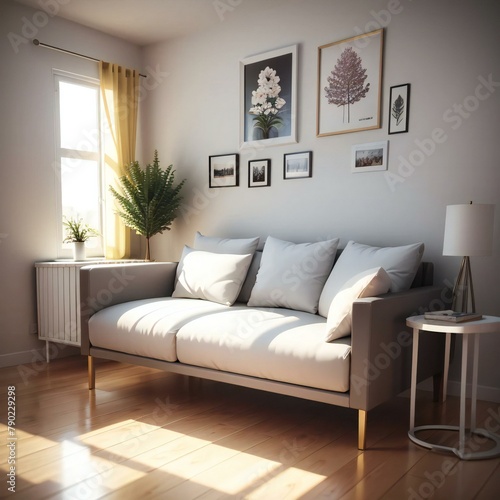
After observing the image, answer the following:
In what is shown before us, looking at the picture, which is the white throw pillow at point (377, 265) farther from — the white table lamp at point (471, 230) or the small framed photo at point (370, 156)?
the small framed photo at point (370, 156)

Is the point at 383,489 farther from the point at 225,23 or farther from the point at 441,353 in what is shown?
the point at 225,23

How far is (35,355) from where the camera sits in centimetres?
370

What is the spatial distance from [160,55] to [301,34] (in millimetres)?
1427

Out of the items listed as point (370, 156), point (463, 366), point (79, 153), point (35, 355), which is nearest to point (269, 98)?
point (370, 156)

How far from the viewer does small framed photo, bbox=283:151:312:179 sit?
342cm

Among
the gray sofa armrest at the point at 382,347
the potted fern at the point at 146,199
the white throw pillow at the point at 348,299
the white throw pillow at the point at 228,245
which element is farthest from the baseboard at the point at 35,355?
the gray sofa armrest at the point at 382,347

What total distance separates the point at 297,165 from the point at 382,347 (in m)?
1.69

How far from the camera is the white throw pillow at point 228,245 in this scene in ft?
10.9

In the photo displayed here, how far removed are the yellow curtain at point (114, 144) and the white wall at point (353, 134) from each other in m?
0.31

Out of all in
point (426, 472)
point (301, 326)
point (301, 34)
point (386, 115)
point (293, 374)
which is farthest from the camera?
point (301, 34)

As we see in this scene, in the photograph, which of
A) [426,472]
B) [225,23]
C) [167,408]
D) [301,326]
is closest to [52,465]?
[167,408]

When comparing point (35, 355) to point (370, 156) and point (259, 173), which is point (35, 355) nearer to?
point (259, 173)

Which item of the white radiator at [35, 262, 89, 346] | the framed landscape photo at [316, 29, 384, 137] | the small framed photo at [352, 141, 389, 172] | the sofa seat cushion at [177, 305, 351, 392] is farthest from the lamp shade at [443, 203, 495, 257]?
the white radiator at [35, 262, 89, 346]

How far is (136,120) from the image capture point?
4293mm
